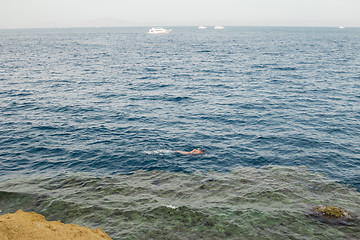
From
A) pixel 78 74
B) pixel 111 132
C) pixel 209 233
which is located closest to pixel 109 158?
pixel 111 132

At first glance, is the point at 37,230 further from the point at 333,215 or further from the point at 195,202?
the point at 333,215

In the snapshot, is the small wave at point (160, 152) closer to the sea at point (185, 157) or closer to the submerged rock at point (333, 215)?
the sea at point (185, 157)

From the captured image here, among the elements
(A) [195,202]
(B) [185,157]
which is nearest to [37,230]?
(A) [195,202]

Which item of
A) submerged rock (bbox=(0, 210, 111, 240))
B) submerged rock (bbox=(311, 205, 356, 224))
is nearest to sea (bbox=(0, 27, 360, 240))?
submerged rock (bbox=(311, 205, 356, 224))

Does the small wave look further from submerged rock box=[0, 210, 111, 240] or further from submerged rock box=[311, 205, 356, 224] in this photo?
submerged rock box=[0, 210, 111, 240]

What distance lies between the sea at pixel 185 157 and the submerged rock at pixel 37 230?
409 cm

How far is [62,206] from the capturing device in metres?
17.0

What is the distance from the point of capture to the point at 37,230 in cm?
1013

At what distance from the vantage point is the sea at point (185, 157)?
15992 mm

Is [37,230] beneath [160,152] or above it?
above

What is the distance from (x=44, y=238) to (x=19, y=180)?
1296 cm

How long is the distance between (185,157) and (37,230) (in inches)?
623

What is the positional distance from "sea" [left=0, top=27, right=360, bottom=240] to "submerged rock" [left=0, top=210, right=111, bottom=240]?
409 cm

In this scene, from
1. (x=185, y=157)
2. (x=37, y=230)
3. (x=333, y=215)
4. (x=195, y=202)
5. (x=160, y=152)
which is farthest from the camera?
(x=160, y=152)
